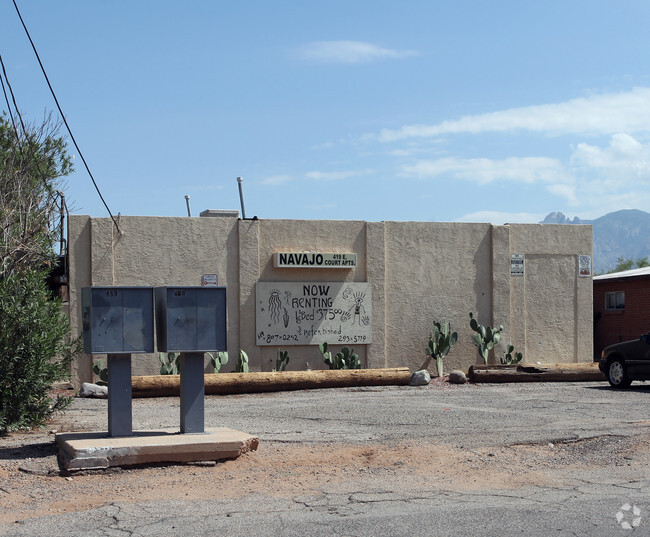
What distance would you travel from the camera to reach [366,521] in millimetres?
6703

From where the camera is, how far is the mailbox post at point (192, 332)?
30.9ft

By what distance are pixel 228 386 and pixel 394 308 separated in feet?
19.4

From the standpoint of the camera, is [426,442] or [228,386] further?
[228,386]

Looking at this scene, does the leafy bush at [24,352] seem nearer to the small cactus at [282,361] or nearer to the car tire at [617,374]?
the small cactus at [282,361]

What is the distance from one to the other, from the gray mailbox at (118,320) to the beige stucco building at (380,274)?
10.1m

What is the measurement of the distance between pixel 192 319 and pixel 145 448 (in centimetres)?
166

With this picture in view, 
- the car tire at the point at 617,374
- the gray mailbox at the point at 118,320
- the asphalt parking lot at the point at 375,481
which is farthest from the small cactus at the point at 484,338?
the gray mailbox at the point at 118,320

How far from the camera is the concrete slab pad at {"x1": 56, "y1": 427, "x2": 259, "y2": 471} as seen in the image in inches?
330

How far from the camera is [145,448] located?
852 centimetres

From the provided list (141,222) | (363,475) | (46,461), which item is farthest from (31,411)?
(141,222)

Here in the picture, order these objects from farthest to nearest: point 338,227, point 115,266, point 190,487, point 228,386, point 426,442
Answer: point 338,227 → point 115,266 → point 228,386 → point 426,442 → point 190,487

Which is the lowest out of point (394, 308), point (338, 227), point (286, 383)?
point (286, 383)

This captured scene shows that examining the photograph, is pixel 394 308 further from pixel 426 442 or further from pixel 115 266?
pixel 426 442

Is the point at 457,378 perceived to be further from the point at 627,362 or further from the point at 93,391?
the point at 93,391
